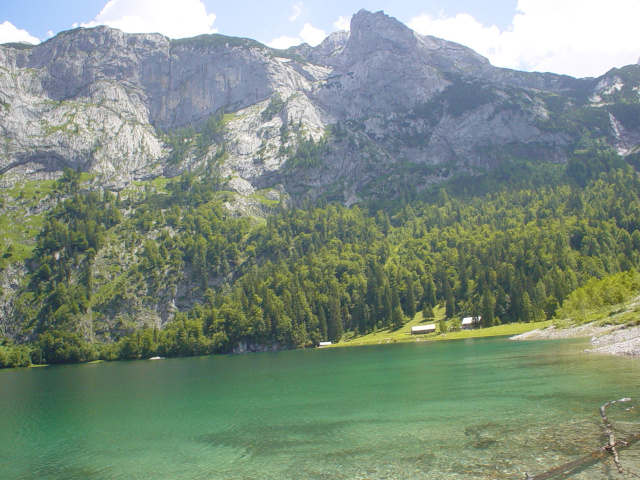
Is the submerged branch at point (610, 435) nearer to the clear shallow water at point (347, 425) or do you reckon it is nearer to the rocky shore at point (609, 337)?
the clear shallow water at point (347, 425)

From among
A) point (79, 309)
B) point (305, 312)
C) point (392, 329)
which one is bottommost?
point (392, 329)

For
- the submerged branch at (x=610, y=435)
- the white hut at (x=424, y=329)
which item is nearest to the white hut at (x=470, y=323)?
the white hut at (x=424, y=329)

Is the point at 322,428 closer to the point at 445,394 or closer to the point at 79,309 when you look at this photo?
the point at 445,394

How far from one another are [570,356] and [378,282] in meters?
117

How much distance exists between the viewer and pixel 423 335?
138 meters

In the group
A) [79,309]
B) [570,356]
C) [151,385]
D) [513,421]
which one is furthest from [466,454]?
[79,309]

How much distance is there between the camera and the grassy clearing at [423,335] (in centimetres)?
11723

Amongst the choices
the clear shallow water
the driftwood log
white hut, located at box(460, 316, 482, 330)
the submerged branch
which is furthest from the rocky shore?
white hut, located at box(460, 316, 482, 330)

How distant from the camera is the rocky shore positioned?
53812 millimetres

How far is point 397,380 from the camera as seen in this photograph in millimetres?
57031

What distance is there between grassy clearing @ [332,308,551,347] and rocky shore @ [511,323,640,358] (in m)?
Result: 16.7

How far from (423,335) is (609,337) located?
75.6 meters

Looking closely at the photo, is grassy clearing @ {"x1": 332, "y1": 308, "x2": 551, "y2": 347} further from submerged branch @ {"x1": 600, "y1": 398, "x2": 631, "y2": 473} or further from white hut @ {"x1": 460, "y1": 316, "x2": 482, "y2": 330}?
submerged branch @ {"x1": 600, "y1": 398, "x2": 631, "y2": 473}

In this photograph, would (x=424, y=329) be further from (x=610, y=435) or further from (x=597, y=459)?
(x=597, y=459)
